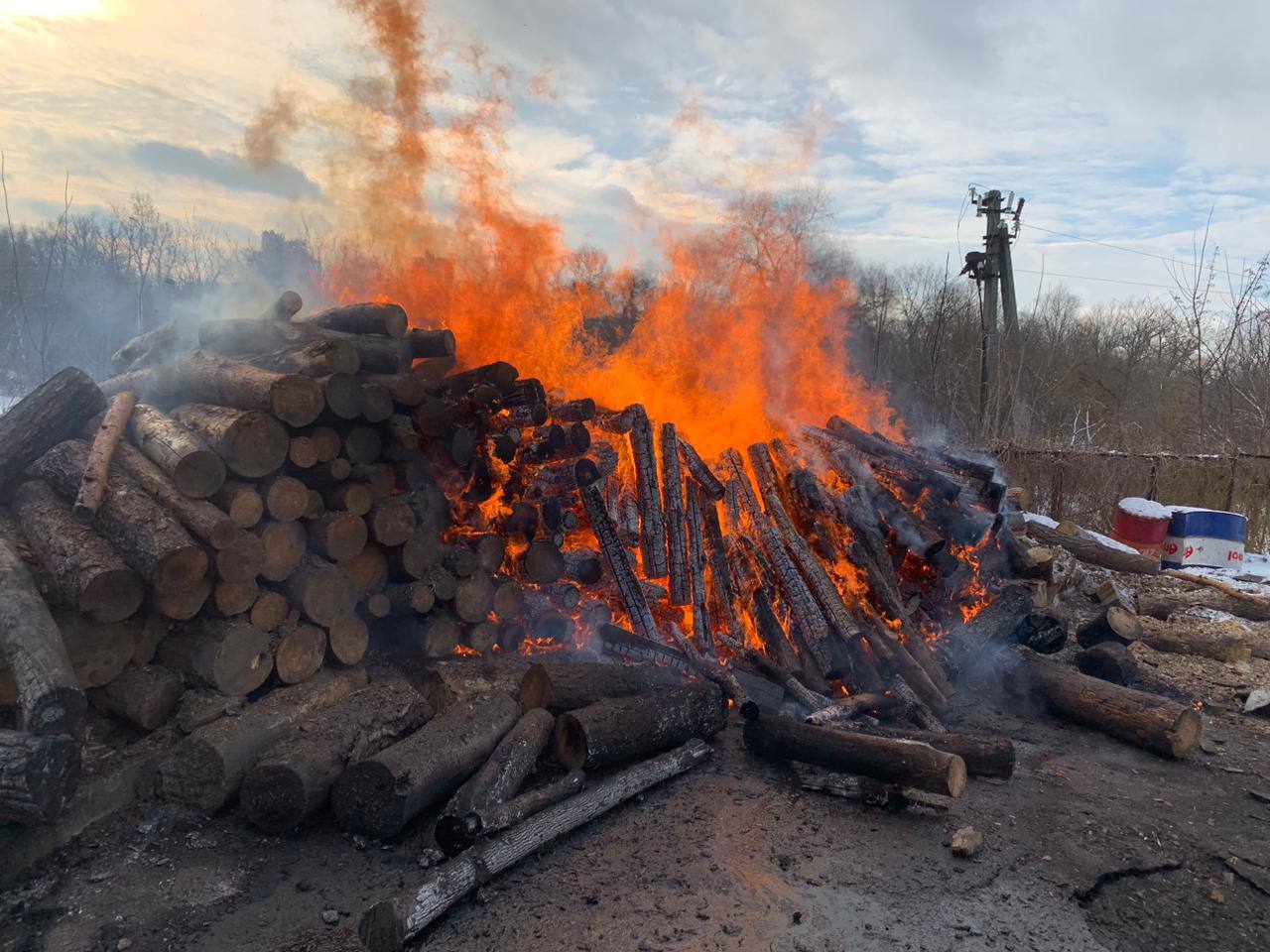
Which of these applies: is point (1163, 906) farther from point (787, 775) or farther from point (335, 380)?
point (335, 380)

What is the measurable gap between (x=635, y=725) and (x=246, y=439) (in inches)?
131

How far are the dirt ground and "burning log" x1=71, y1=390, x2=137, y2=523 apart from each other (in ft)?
6.37

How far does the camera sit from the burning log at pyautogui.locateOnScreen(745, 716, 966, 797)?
15.0ft

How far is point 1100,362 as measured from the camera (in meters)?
29.2

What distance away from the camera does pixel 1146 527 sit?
38.1 ft

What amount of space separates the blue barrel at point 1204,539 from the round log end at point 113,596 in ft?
44.0

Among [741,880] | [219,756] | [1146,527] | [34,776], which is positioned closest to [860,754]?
[741,880]

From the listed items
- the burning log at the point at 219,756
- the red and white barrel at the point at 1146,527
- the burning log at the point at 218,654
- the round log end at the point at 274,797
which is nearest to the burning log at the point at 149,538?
the burning log at the point at 218,654

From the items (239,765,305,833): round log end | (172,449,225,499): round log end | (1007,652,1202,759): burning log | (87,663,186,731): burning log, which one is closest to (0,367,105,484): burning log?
(172,449,225,499): round log end

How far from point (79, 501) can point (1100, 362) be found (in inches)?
1299

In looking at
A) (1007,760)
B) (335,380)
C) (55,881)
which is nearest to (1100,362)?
(1007,760)

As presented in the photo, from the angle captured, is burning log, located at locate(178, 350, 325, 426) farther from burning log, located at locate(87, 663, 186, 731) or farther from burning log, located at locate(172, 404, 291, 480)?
burning log, located at locate(87, 663, 186, 731)

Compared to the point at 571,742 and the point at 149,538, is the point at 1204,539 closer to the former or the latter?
the point at 571,742

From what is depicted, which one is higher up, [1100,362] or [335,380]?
[1100,362]
